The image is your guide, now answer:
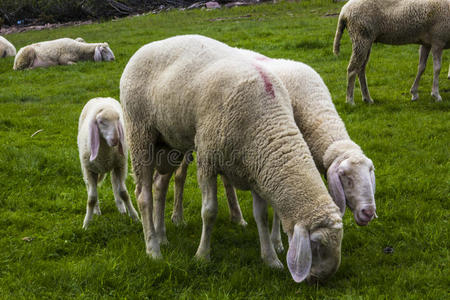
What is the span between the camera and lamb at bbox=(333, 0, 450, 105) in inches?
309

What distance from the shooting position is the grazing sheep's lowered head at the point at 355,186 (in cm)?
349

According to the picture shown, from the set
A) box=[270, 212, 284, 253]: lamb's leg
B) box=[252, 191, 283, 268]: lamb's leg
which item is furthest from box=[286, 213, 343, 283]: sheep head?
box=[270, 212, 284, 253]: lamb's leg

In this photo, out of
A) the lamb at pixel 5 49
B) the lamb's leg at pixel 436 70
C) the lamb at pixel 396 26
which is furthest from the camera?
the lamb at pixel 5 49

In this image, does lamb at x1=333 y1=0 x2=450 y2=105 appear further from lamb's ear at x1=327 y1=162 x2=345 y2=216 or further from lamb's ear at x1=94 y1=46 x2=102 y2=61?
lamb's ear at x1=94 y1=46 x2=102 y2=61

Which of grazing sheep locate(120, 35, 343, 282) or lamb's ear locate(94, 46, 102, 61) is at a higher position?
grazing sheep locate(120, 35, 343, 282)

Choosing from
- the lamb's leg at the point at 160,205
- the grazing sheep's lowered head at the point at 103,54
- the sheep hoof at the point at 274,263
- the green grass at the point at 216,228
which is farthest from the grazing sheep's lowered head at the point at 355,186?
the grazing sheep's lowered head at the point at 103,54

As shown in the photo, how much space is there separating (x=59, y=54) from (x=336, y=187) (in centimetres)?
1198

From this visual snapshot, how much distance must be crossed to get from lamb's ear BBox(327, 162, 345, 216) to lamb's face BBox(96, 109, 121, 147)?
2061 millimetres

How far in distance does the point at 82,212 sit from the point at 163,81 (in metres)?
2.04

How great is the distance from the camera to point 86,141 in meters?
4.88

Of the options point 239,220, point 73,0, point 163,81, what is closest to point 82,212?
point 239,220

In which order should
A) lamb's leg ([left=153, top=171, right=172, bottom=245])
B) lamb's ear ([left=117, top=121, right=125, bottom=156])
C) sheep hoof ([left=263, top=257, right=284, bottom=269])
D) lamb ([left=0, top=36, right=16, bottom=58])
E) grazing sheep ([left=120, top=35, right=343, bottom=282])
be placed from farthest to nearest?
lamb ([left=0, top=36, right=16, bottom=58])
lamb's ear ([left=117, top=121, right=125, bottom=156])
lamb's leg ([left=153, top=171, right=172, bottom=245])
sheep hoof ([left=263, top=257, right=284, bottom=269])
grazing sheep ([left=120, top=35, right=343, bottom=282])

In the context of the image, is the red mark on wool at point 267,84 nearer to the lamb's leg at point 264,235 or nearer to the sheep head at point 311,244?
the lamb's leg at point 264,235

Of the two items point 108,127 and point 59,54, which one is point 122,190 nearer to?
point 108,127
